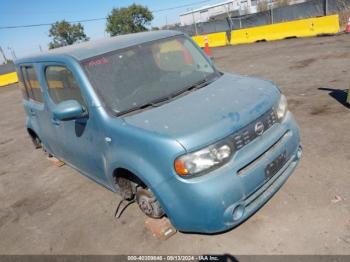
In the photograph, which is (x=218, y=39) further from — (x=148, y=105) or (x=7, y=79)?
(x=148, y=105)

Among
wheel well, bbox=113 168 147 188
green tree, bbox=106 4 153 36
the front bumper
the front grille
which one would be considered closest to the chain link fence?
the front grille

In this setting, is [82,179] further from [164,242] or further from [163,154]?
[163,154]

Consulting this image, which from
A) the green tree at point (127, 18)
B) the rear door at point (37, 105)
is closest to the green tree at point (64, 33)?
the green tree at point (127, 18)

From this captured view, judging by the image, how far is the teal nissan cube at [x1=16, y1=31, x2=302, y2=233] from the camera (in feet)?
9.04

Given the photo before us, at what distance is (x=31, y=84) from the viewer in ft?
16.1

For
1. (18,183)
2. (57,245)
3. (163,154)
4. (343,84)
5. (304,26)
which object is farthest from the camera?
(304,26)

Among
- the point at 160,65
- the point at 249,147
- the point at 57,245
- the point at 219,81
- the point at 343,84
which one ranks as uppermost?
the point at 160,65

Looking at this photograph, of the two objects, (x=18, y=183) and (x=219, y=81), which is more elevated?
(x=219, y=81)

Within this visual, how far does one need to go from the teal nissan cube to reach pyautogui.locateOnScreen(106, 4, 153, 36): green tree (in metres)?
68.3

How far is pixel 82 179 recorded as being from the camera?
5254mm

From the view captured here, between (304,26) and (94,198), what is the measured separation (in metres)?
14.8

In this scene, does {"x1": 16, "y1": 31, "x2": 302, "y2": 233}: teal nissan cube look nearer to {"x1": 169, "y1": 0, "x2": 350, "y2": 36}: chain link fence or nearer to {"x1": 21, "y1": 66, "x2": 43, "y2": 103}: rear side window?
{"x1": 21, "y1": 66, "x2": 43, "y2": 103}: rear side window

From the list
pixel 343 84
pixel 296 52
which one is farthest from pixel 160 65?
pixel 296 52

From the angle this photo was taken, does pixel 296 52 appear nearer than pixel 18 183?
No
